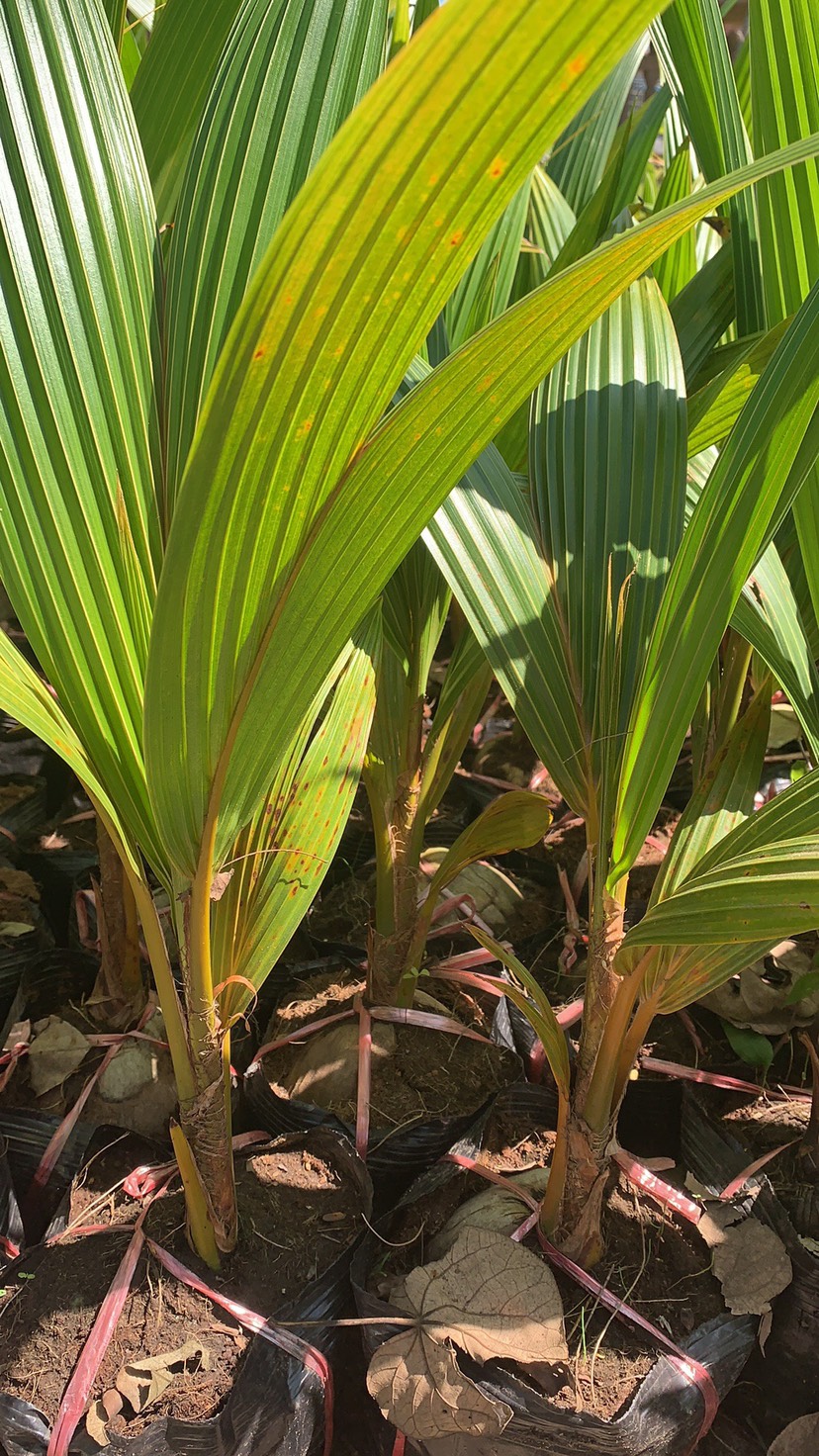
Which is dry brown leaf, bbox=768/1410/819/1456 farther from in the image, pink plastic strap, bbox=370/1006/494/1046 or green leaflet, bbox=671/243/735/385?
green leaflet, bbox=671/243/735/385

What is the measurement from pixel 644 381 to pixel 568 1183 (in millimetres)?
601

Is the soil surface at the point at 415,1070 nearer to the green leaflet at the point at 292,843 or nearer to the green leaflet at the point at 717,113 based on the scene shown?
the green leaflet at the point at 292,843

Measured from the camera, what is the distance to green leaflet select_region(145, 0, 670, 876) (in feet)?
0.94

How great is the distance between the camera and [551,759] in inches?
27.7

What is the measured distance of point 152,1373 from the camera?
2.31ft

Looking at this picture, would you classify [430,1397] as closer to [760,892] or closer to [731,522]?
[760,892]

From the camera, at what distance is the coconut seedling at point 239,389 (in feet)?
1.02

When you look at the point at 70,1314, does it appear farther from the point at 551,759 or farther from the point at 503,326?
the point at 503,326

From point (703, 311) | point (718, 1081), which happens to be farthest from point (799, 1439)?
point (703, 311)

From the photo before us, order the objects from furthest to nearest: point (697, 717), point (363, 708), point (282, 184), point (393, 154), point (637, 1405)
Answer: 1. point (697, 717)
2. point (363, 708)
3. point (637, 1405)
4. point (282, 184)
5. point (393, 154)

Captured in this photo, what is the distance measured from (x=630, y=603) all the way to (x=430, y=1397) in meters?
0.56

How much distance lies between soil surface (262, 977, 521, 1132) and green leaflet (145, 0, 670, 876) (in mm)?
549

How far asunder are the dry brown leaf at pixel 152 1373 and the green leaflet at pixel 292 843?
25 centimetres

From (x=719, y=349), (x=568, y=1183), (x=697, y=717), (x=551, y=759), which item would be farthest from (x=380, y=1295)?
(x=719, y=349)
